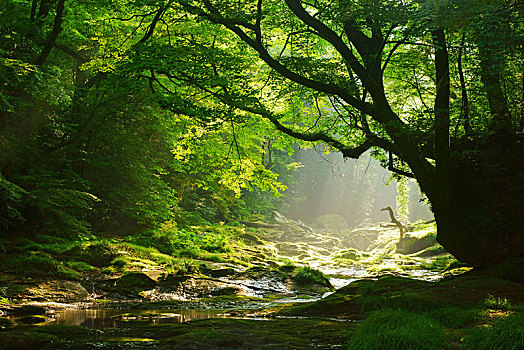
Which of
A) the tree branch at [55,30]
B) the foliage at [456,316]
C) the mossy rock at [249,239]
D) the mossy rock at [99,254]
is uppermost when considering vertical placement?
the tree branch at [55,30]

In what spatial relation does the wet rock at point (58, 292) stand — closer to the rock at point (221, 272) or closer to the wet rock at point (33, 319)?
the wet rock at point (33, 319)

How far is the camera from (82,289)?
8.67m

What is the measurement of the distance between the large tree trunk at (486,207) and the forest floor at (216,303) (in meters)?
0.55

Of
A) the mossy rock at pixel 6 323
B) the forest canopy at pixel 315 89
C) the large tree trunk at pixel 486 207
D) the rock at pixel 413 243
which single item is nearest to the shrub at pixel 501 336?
the forest canopy at pixel 315 89

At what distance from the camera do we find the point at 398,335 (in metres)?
3.97

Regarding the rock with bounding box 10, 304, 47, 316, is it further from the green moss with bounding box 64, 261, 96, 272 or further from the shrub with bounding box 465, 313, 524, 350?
the shrub with bounding box 465, 313, 524, 350

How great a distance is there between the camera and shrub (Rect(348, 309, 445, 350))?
12.7 ft

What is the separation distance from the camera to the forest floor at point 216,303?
430 centimetres

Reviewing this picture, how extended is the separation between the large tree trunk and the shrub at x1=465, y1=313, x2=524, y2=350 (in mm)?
5181

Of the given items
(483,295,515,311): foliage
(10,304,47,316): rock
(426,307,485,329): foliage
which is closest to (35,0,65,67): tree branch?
(10,304,47,316): rock

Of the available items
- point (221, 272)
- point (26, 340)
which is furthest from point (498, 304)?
point (221, 272)

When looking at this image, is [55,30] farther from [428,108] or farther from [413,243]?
[413,243]

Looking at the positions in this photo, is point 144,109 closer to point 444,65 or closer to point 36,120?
point 36,120

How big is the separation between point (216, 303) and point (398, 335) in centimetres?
545
